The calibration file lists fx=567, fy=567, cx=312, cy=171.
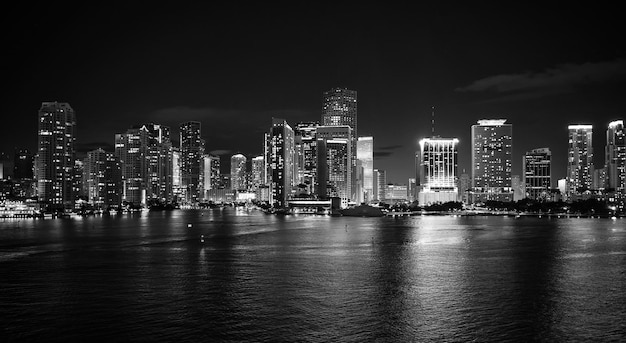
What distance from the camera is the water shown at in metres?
24.2

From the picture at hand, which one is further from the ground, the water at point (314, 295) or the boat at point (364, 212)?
the water at point (314, 295)

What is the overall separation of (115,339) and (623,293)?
27746 millimetres

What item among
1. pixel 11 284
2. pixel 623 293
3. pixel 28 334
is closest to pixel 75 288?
pixel 11 284

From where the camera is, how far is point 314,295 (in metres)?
31.7

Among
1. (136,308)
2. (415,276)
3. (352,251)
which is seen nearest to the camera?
(136,308)

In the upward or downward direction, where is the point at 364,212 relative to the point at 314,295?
downward

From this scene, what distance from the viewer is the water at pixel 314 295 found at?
2416 centimetres

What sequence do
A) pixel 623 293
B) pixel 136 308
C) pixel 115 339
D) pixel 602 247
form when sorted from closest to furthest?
1. pixel 115 339
2. pixel 136 308
3. pixel 623 293
4. pixel 602 247

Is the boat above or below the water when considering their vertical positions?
below

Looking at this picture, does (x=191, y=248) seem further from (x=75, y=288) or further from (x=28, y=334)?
(x=28, y=334)

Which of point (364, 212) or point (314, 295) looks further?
point (364, 212)

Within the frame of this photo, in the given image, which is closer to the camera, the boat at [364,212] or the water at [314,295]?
the water at [314,295]

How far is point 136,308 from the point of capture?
2819 centimetres

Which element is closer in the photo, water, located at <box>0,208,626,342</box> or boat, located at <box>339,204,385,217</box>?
water, located at <box>0,208,626,342</box>
